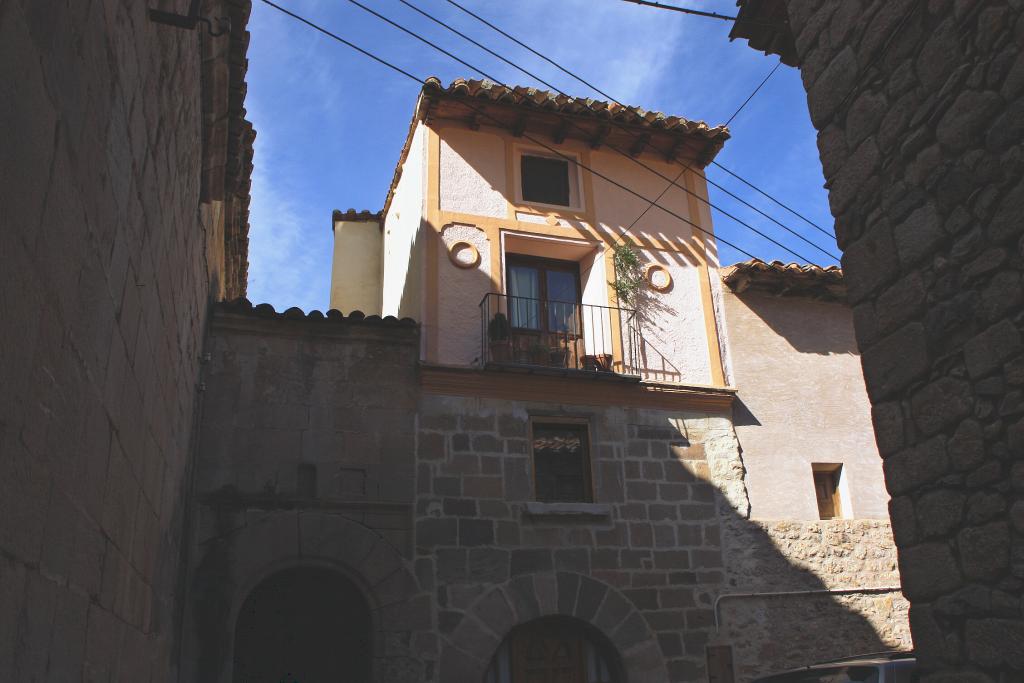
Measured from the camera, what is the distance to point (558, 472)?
27.5 feet

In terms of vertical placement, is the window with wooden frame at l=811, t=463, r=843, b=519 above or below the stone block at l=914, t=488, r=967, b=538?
above

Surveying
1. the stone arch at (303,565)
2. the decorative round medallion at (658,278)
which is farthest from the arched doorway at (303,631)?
the decorative round medallion at (658,278)

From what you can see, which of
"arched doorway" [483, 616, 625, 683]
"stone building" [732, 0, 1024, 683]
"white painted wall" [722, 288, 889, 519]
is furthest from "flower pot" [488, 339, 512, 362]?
"stone building" [732, 0, 1024, 683]

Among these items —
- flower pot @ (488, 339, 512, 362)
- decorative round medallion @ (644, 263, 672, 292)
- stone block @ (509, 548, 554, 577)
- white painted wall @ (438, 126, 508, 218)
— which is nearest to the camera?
stone block @ (509, 548, 554, 577)

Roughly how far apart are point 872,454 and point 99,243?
873 centimetres

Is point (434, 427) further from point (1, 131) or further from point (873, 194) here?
point (1, 131)

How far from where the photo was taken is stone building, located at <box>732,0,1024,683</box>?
3.02 m

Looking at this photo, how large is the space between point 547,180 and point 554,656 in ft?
17.8

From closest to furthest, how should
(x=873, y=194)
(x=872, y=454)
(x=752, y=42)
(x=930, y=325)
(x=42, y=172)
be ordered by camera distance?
(x=42, y=172) → (x=930, y=325) → (x=873, y=194) → (x=752, y=42) → (x=872, y=454)

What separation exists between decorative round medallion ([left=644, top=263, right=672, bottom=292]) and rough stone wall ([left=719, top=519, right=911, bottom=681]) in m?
2.80

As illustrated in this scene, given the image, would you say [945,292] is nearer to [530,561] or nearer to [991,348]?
[991,348]

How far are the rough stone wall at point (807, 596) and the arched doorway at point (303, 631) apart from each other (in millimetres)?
3588

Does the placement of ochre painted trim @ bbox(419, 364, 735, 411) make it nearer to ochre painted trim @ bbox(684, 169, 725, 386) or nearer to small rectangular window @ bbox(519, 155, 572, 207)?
ochre painted trim @ bbox(684, 169, 725, 386)

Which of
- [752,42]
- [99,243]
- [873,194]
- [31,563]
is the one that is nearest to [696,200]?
[752,42]
